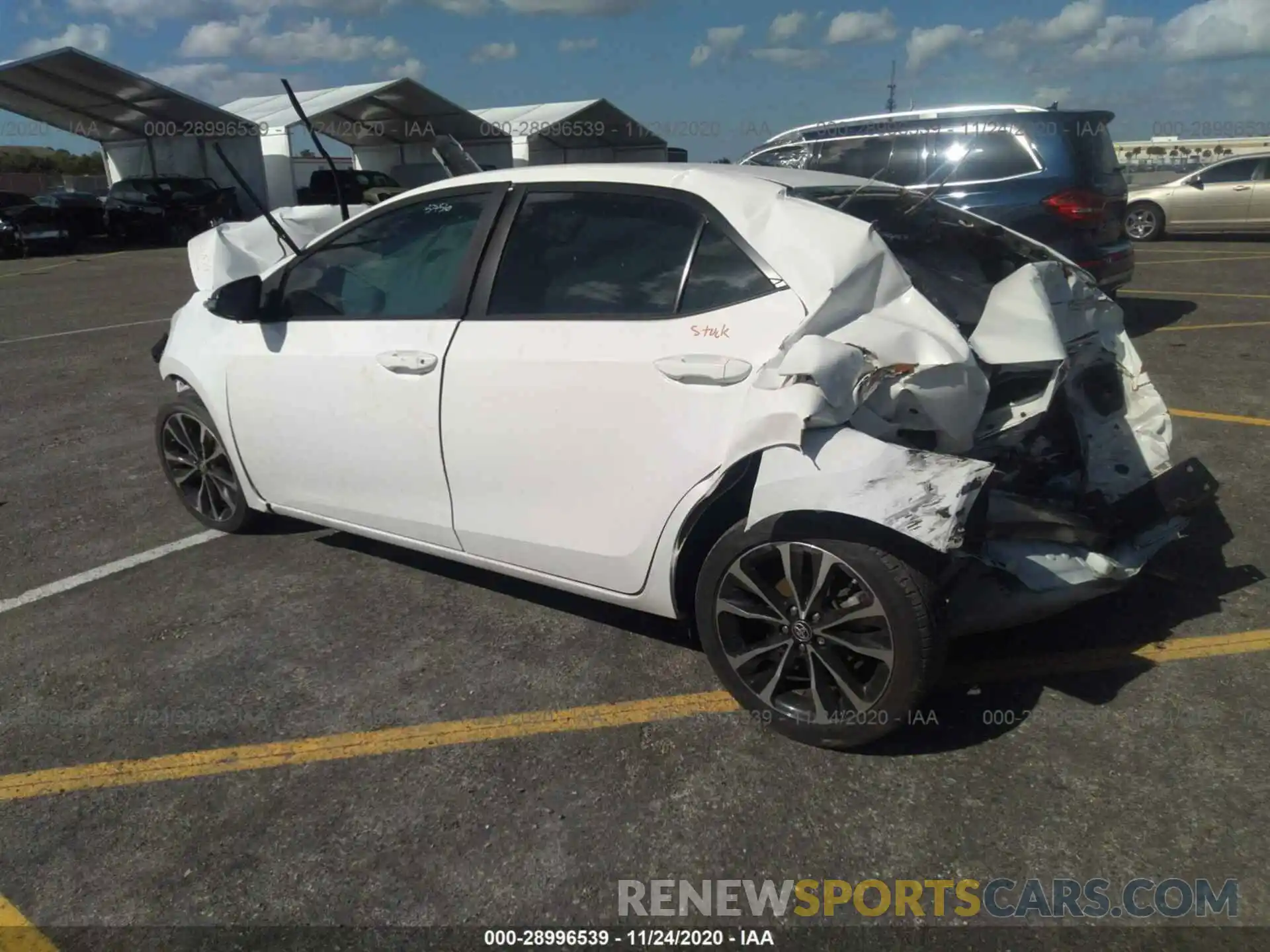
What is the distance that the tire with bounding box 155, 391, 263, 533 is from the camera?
4492 mm

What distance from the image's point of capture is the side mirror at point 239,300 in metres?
3.91

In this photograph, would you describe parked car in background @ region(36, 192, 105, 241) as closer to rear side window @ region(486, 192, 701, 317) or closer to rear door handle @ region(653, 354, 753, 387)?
rear side window @ region(486, 192, 701, 317)

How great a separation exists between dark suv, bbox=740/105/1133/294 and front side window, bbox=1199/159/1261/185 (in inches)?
396

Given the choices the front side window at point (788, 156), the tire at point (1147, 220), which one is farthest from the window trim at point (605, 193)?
the tire at point (1147, 220)

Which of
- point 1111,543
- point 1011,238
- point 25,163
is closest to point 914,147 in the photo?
point 1011,238

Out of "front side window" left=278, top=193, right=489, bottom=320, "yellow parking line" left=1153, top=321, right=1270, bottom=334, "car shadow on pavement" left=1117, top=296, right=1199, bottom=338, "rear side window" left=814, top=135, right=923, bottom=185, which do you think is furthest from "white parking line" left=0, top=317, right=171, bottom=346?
"yellow parking line" left=1153, top=321, right=1270, bottom=334

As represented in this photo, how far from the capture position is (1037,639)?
3.46m

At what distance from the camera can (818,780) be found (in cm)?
276

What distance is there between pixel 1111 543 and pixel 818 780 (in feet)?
4.50

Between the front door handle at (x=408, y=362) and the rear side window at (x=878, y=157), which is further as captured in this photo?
the rear side window at (x=878, y=157)

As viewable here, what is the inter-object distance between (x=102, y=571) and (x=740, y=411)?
126 inches

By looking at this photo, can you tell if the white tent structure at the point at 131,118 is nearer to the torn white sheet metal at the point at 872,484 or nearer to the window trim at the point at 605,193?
the window trim at the point at 605,193

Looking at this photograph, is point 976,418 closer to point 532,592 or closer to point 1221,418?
point 532,592

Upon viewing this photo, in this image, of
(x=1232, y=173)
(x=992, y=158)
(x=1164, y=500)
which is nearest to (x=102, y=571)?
(x=1164, y=500)
